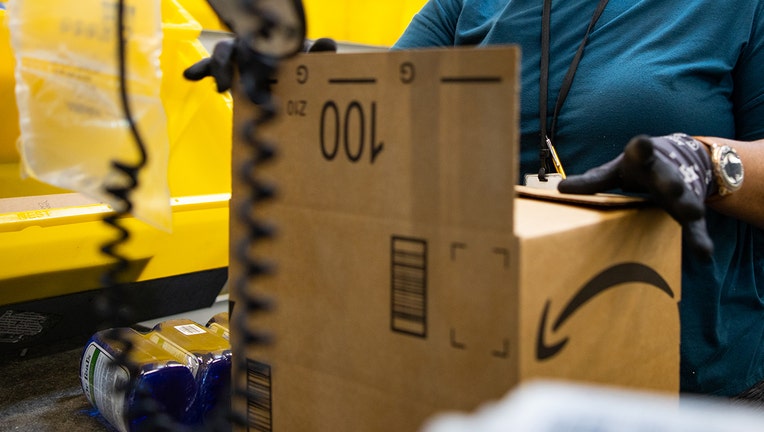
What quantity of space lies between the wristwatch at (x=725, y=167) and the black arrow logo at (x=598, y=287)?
189 millimetres

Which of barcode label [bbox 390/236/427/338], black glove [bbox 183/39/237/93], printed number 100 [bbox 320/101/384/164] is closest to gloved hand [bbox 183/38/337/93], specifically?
black glove [bbox 183/39/237/93]

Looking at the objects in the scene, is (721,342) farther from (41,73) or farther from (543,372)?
(41,73)

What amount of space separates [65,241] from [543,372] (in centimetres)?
136

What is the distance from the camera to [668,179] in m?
0.74

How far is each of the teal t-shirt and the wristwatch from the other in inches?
8.0

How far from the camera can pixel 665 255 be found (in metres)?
0.79

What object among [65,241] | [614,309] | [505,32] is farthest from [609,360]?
[65,241]

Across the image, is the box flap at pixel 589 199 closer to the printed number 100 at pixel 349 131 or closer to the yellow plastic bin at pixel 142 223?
the printed number 100 at pixel 349 131

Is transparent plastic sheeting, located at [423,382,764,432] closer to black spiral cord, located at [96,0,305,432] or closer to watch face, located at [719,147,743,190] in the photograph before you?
black spiral cord, located at [96,0,305,432]

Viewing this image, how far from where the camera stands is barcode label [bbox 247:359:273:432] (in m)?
0.80

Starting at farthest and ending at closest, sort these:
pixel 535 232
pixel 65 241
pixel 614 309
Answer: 1. pixel 65 241
2. pixel 614 309
3. pixel 535 232

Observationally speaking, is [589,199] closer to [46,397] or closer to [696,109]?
[696,109]

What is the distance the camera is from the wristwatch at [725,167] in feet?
2.93

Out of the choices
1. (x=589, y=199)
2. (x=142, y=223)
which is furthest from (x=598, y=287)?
(x=142, y=223)
